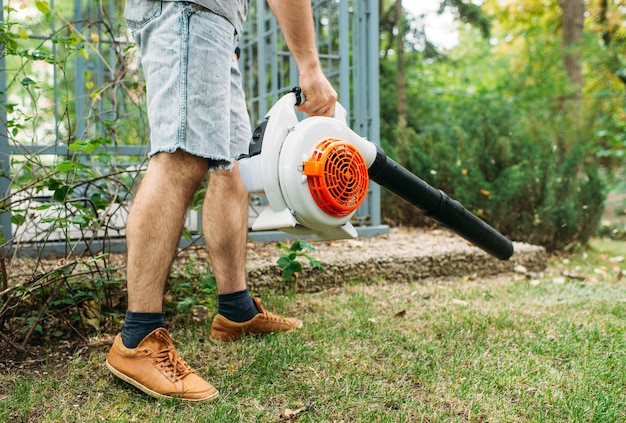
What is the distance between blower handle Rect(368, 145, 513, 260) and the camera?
6.39 ft

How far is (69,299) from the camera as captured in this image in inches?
82.6

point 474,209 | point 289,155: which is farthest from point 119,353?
point 474,209

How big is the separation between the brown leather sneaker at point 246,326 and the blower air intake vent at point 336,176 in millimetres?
623

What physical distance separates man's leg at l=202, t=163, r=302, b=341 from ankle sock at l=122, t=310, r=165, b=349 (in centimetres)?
43

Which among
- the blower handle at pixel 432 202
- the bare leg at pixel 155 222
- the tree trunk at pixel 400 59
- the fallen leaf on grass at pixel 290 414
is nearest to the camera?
the fallen leaf on grass at pixel 290 414

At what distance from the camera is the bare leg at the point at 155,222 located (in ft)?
5.39

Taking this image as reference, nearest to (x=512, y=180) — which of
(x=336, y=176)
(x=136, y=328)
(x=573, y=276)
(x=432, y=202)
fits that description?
(x=573, y=276)

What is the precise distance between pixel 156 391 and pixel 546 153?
12.8ft

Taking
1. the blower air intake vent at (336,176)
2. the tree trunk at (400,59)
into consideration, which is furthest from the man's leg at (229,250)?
the tree trunk at (400,59)

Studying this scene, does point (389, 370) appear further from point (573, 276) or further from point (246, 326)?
point (573, 276)

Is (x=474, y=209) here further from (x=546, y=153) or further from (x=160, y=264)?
(x=160, y=264)

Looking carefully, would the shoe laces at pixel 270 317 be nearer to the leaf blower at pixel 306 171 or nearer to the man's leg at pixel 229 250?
the man's leg at pixel 229 250

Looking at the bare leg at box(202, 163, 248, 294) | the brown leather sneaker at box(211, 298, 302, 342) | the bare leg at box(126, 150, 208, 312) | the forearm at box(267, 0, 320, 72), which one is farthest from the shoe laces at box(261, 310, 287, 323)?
the forearm at box(267, 0, 320, 72)

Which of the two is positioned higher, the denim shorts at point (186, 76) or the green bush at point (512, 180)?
the denim shorts at point (186, 76)
